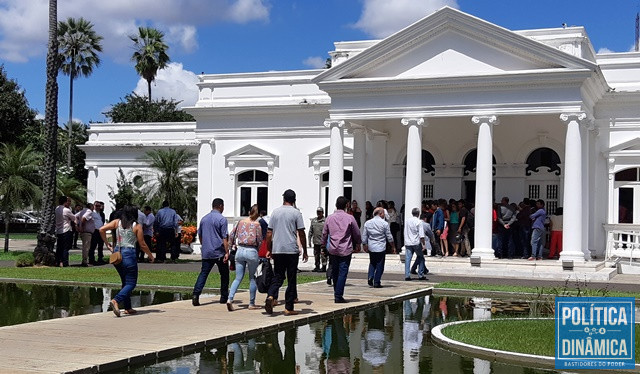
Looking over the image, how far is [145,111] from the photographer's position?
6831cm

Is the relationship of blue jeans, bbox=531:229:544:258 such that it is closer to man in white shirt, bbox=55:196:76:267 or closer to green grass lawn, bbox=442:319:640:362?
green grass lawn, bbox=442:319:640:362

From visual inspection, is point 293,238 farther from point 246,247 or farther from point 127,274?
point 127,274

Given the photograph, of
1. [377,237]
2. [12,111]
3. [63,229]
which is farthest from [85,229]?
[12,111]

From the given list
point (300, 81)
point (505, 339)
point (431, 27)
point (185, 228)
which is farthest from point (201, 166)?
point (505, 339)

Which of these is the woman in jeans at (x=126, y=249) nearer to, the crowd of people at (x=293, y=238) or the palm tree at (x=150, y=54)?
the crowd of people at (x=293, y=238)

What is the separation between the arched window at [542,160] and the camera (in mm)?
28047

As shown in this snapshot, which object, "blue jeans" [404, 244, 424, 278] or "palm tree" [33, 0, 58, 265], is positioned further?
"palm tree" [33, 0, 58, 265]

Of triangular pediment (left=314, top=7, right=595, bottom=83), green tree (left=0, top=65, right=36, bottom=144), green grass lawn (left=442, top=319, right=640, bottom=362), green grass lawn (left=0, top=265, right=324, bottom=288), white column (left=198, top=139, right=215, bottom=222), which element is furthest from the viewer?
green tree (left=0, top=65, right=36, bottom=144)

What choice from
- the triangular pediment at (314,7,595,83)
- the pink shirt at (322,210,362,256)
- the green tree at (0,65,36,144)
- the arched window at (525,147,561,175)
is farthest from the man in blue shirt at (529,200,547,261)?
the green tree at (0,65,36,144)

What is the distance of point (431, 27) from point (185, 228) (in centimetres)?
1286

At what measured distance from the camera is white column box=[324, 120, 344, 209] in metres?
26.2

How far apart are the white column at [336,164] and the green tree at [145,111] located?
42.1m

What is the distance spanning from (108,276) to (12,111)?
117 feet

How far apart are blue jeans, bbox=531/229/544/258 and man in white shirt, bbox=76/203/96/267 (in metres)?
12.6
